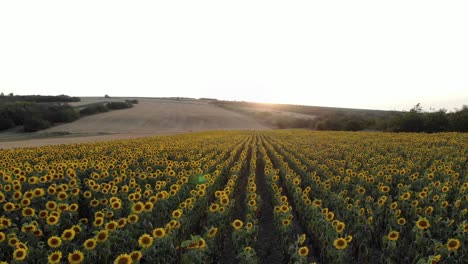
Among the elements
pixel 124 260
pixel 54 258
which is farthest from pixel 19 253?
pixel 124 260

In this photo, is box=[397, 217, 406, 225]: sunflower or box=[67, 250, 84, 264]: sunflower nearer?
box=[67, 250, 84, 264]: sunflower

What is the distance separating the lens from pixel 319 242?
7.33 meters

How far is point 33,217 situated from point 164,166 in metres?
6.94

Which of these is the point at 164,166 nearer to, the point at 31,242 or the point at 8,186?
the point at 8,186

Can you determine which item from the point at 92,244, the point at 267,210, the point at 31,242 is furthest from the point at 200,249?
the point at 267,210

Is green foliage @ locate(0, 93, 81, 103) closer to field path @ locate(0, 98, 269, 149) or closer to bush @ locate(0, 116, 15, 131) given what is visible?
field path @ locate(0, 98, 269, 149)

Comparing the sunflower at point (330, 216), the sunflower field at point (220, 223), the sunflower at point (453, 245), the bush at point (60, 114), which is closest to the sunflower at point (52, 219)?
the sunflower field at point (220, 223)

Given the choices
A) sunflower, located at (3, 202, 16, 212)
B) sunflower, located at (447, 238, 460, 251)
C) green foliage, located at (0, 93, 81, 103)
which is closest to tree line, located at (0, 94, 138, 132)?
green foliage, located at (0, 93, 81, 103)

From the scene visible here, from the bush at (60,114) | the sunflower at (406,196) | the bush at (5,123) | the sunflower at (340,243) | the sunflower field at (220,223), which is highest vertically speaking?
the sunflower at (406,196)

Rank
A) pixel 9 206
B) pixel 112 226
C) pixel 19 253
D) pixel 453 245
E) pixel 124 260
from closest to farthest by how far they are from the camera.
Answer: pixel 124 260 → pixel 19 253 → pixel 453 245 → pixel 112 226 → pixel 9 206

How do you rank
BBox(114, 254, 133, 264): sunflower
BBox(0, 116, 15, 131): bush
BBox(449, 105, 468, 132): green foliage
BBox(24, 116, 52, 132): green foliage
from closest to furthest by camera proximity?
1. BBox(114, 254, 133, 264): sunflower
2. BBox(449, 105, 468, 132): green foliage
3. BBox(24, 116, 52, 132): green foliage
4. BBox(0, 116, 15, 131): bush

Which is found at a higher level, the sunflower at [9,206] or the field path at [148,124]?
the sunflower at [9,206]

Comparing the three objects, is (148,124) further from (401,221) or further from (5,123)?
(401,221)

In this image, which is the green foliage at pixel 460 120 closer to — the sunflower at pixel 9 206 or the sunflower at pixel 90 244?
the sunflower at pixel 90 244
